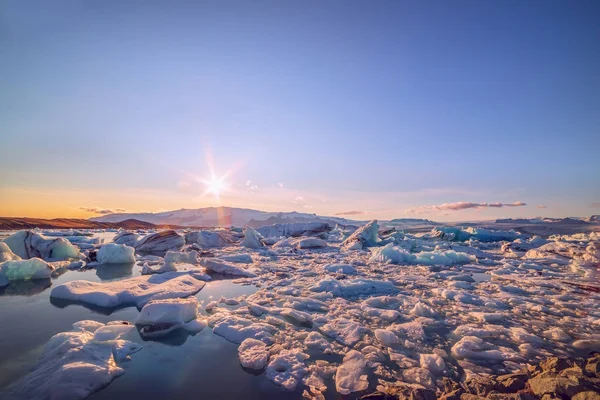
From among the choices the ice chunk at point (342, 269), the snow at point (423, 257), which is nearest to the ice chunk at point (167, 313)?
the ice chunk at point (342, 269)

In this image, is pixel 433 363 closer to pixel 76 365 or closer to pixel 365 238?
pixel 76 365

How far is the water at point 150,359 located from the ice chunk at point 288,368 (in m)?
0.10

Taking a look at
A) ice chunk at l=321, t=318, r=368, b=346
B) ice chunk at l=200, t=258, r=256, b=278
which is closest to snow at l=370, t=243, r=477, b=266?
ice chunk at l=200, t=258, r=256, b=278

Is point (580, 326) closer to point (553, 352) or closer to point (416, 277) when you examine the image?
point (553, 352)

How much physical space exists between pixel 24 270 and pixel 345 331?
795 centimetres

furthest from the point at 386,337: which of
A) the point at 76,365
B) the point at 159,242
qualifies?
the point at 159,242

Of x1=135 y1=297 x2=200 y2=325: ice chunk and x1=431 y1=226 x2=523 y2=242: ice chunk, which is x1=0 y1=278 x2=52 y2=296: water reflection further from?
x1=431 y1=226 x2=523 y2=242: ice chunk

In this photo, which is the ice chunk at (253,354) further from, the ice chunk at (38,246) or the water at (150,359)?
the ice chunk at (38,246)

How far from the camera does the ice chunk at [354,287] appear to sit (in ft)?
19.4

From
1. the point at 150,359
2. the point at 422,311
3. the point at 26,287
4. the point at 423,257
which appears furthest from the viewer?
the point at 423,257

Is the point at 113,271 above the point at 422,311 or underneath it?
underneath

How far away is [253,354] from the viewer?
296 cm

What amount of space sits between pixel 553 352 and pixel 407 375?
6.57 ft

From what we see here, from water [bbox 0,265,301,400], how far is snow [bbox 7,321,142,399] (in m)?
0.10
